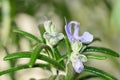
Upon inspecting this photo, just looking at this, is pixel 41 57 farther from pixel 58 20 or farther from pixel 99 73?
pixel 58 20

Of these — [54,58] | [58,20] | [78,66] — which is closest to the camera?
[78,66]

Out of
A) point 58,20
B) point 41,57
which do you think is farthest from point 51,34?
point 58,20

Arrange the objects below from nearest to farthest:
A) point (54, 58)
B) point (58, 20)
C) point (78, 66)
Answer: point (78, 66)
point (54, 58)
point (58, 20)

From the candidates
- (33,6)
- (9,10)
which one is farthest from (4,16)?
(33,6)

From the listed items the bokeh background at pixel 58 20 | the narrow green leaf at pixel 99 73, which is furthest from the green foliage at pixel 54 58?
the bokeh background at pixel 58 20

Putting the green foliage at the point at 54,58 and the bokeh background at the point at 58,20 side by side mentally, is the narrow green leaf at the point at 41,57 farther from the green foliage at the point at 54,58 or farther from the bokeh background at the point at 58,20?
the bokeh background at the point at 58,20

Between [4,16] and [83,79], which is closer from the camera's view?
[83,79]

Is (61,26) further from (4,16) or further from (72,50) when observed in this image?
(72,50)
